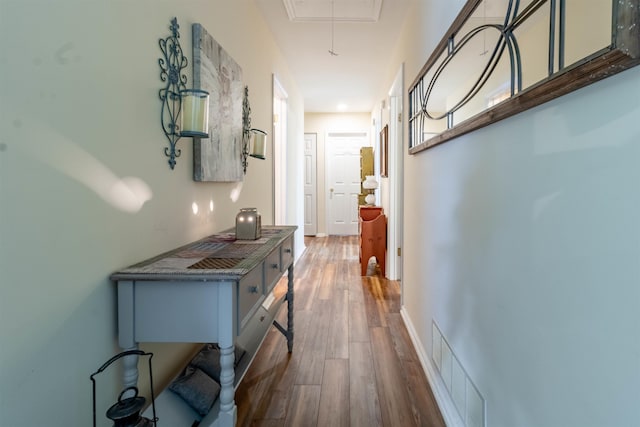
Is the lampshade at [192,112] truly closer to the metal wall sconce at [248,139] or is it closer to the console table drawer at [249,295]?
the console table drawer at [249,295]

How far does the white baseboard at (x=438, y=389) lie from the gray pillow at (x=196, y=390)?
101 cm

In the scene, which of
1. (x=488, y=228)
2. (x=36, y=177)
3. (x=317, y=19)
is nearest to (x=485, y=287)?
(x=488, y=228)

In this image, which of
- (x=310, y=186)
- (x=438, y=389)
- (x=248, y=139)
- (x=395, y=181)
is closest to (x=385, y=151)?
(x=395, y=181)

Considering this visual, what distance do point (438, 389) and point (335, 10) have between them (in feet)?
9.04

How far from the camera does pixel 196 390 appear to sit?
143 cm

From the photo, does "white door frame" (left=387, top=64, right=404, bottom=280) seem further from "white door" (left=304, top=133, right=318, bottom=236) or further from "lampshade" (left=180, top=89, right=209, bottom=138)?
"white door" (left=304, top=133, right=318, bottom=236)

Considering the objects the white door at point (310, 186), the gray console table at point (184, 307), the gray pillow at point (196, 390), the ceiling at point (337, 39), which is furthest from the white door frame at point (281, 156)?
the gray console table at point (184, 307)

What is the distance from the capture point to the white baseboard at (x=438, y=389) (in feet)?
5.19

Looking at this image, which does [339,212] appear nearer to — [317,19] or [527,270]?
[317,19]

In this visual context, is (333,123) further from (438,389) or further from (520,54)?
(520,54)

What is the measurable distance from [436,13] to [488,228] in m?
1.43

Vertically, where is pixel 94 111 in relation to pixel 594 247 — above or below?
above

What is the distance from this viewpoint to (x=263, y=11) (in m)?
2.97

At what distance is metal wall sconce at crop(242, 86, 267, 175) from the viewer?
261cm
